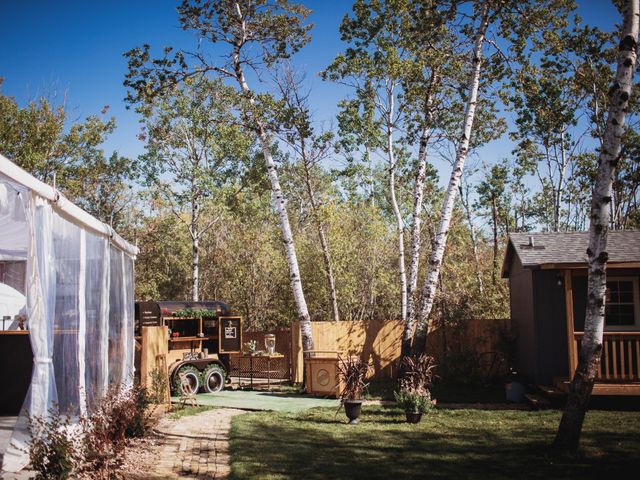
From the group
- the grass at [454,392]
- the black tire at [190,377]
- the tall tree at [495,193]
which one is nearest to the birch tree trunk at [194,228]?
the black tire at [190,377]

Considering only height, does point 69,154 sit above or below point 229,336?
above

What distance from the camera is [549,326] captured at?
1278 centimetres

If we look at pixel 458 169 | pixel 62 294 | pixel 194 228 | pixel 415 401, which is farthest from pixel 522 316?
pixel 194 228

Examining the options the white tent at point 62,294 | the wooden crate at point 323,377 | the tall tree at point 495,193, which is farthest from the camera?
the tall tree at point 495,193

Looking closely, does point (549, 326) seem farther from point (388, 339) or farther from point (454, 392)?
point (388, 339)

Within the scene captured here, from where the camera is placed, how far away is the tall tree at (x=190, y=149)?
80.5 ft

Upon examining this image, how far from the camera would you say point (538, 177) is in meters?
28.9

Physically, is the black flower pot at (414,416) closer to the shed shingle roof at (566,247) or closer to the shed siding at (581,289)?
the shed shingle roof at (566,247)

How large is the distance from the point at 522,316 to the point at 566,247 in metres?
2.04

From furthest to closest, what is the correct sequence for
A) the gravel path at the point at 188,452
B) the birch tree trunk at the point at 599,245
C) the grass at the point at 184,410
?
the grass at the point at 184,410 < the birch tree trunk at the point at 599,245 < the gravel path at the point at 188,452

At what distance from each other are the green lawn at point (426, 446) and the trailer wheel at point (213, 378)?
11.4 ft

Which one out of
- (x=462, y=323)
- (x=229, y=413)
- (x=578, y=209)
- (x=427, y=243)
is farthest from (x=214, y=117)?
(x=578, y=209)

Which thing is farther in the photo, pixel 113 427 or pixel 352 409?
pixel 352 409

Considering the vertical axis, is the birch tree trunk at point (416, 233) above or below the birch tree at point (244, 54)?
below
